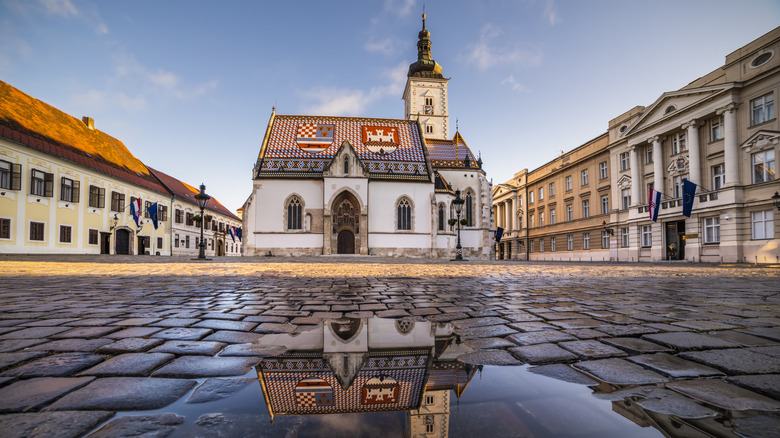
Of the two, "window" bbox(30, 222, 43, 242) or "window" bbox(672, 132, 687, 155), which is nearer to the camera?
"window" bbox(30, 222, 43, 242)

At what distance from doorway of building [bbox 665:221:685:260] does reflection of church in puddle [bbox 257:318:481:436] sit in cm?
3211

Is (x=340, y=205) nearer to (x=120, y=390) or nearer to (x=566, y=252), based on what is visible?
(x=566, y=252)

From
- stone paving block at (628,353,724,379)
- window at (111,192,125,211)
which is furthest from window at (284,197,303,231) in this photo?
stone paving block at (628,353,724,379)

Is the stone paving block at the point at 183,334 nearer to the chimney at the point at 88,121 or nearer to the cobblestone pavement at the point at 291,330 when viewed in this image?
the cobblestone pavement at the point at 291,330

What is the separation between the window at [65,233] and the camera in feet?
88.9

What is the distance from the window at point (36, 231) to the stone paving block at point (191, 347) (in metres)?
30.7

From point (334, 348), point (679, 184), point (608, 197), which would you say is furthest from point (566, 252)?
point (334, 348)

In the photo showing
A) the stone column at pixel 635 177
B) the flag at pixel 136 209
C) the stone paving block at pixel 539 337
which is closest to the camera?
the stone paving block at pixel 539 337

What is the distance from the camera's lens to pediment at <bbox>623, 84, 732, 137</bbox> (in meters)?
25.4

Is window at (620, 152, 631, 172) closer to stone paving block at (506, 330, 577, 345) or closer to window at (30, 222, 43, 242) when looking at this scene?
stone paving block at (506, 330, 577, 345)

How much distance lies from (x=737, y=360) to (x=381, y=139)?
36.6m

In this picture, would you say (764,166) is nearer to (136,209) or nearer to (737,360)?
(737,360)

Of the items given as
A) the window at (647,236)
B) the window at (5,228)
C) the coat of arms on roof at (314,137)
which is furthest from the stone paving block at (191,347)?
the window at (647,236)

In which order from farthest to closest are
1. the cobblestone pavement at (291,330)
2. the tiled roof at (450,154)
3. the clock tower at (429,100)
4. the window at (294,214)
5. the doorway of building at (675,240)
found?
1. the clock tower at (429,100)
2. the tiled roof at (450,154)
3. the window at (294,214)
4. the doorway of building at (675,240)
5. the cobblestone pavement at (291,330)
